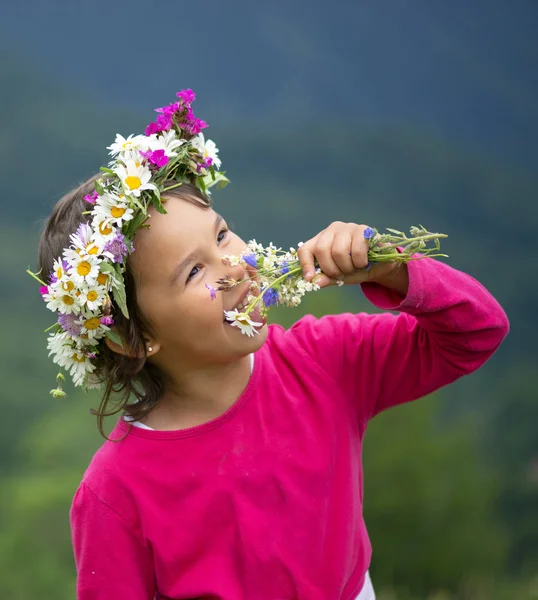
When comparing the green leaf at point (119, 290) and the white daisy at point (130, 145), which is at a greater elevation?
the white daisy at point (130, 145)

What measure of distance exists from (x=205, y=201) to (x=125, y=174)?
219mm

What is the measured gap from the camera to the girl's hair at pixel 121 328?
79.5 inches

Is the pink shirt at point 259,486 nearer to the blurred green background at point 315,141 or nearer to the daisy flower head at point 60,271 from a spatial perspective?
the daisy flower head at point 60,271

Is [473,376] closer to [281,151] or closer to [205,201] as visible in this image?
[281,151]

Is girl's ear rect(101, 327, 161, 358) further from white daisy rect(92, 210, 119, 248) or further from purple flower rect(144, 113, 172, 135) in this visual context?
purple flower rect(144, 113, 172, 135)

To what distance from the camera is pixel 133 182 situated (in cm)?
193

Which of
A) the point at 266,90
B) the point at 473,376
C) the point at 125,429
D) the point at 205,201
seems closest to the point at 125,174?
the point at 205,201

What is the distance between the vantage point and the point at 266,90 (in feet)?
18.3

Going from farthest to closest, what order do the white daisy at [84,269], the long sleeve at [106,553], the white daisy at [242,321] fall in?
the long sleeve at [106,553], the white daisy at [84,269], the white daisy at [242,321]

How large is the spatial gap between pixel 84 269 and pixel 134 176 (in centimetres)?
25

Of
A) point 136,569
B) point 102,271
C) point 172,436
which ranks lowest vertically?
point 136,569

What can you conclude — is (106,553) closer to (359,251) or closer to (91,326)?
(91,326)

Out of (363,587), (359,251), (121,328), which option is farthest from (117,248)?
(363,587)

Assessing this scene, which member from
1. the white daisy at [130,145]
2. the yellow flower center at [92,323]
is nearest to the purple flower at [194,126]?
the white daisy at [130,145]
